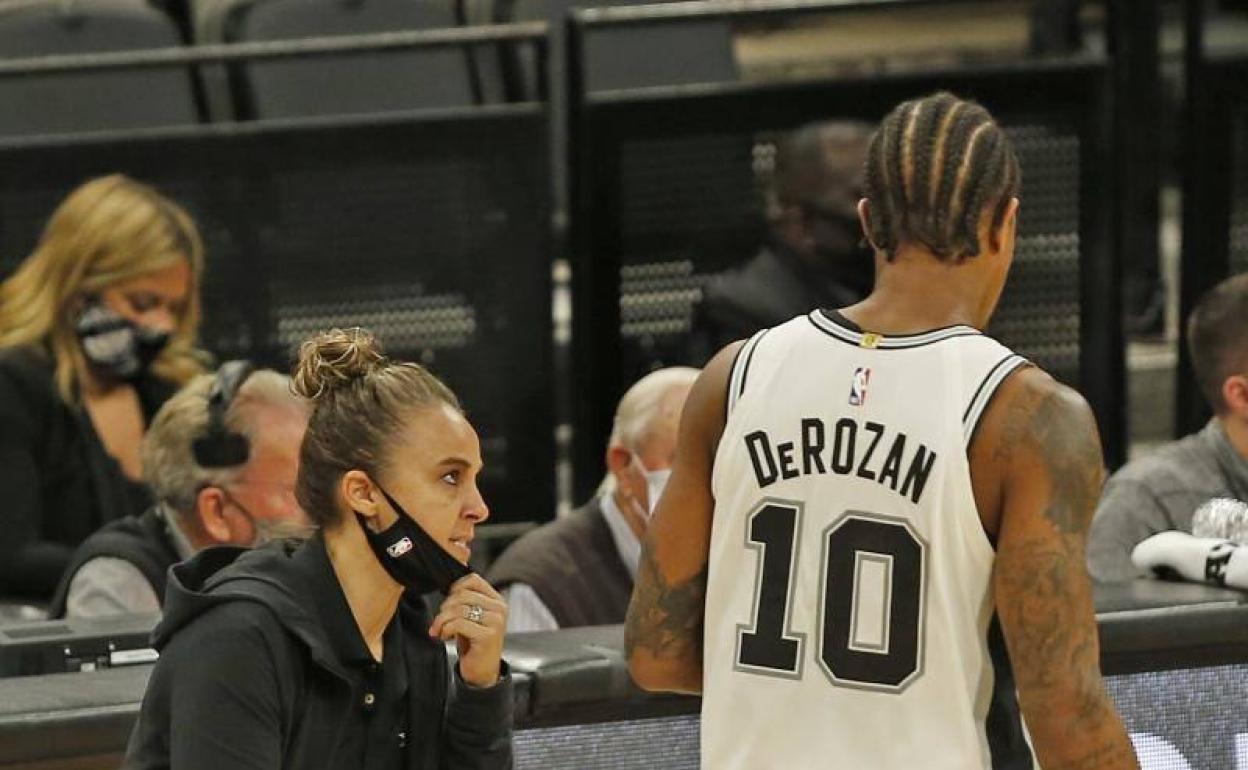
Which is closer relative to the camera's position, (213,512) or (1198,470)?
(213,512)

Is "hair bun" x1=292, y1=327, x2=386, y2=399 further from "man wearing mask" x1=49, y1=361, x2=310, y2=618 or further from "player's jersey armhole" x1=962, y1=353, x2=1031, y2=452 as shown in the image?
"man wearing mask" x1=49, y1=361, x2=310, y2=618

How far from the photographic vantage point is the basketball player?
2.67 metres

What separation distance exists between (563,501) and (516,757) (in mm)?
3364

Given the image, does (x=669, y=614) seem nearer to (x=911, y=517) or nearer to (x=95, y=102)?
(x=911, y=517)

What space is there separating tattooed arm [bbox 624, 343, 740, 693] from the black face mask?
0.37 metres

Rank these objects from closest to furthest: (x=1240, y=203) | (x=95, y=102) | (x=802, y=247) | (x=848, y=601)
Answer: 1. (x=848, y=601)
2. (x=95, y=102)
3. (x=802, y=247)
4. (x=1240, y=203)

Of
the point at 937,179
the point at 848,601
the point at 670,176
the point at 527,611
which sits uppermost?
the point at 937,179

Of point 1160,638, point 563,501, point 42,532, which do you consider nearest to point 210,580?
point 1160,638

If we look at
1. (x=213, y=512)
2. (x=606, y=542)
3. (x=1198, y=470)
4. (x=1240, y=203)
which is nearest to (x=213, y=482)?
(x=213, y=512)

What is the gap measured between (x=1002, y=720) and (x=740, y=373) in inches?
20.2

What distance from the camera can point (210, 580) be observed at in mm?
2607

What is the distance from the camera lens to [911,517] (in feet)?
8.86

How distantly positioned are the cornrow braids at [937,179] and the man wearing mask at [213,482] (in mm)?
1789

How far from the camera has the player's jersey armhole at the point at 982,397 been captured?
2682 mm
